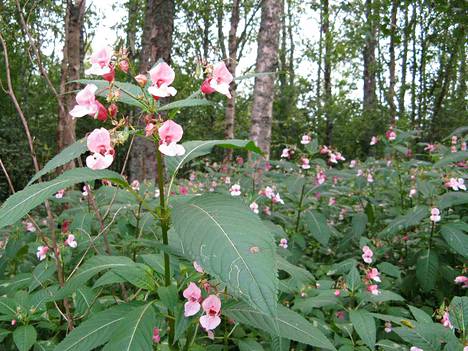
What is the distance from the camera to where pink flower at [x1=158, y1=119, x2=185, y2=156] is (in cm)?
110

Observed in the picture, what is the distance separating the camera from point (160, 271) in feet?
4.59

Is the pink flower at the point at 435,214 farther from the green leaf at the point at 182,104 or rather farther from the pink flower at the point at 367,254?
the green leaf at the point at 182,104

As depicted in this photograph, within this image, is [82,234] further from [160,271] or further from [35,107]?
[35,107]

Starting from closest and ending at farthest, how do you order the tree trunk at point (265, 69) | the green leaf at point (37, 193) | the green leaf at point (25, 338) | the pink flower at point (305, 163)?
1. the green leaf at point (37, 193)
2. the green leaf at point (25, 338)
3. the pink flower at point (305, 163)
4. the tree trunk at point (265, 69)

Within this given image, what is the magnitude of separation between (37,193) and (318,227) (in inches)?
90.4

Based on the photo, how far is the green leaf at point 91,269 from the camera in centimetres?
133

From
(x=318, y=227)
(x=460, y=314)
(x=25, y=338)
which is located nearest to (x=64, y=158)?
(x=25, y=338)

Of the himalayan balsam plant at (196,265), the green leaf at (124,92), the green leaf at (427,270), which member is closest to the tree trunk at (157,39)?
the himalayan balsam plant at (196,265)

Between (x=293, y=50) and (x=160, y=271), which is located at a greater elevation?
(x=293, y=50)

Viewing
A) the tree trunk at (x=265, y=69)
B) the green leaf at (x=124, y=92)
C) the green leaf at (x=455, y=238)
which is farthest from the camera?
the tree trunk at (x=265, y=69)

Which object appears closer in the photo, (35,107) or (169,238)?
(169,238)

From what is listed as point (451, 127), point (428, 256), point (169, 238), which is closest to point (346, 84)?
point (451, 127)

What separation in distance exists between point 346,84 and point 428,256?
58.1 ft

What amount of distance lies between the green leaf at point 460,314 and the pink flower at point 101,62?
147 centimetres
